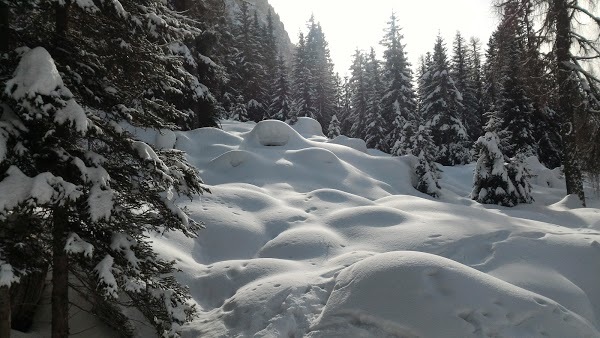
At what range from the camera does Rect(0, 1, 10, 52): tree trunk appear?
13.2 ft

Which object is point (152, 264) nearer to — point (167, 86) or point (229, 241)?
point (167, 86)

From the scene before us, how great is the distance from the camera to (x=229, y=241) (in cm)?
816

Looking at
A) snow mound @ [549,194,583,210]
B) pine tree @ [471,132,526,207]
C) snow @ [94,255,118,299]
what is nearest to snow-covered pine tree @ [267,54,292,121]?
pine tree @ [471,132,526,207]

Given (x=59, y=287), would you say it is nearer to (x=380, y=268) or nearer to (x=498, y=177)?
(x=380, y=268)

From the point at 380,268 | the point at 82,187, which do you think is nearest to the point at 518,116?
the point at 380,268

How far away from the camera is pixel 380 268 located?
519cm

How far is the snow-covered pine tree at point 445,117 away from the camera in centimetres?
3525

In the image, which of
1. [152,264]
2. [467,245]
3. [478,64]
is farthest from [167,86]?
[478,64]

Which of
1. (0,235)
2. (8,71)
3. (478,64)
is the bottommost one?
(0,235)

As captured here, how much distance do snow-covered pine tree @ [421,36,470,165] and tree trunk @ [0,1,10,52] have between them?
3435 centimetres

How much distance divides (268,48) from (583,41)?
42670 millimetres

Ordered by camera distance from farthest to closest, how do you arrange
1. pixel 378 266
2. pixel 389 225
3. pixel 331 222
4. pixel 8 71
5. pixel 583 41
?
1. pixel 583 41
2. pixel 331 222
3. pixel 389 225
4. pixel 378 266
5. pixel 8 71

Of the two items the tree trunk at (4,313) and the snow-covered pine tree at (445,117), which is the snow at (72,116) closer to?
the tree trunk at (4,313)

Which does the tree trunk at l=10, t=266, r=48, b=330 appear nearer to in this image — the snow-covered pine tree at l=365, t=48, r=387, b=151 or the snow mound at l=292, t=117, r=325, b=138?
the snow mound at l=292, t=117, r=325, b=138
